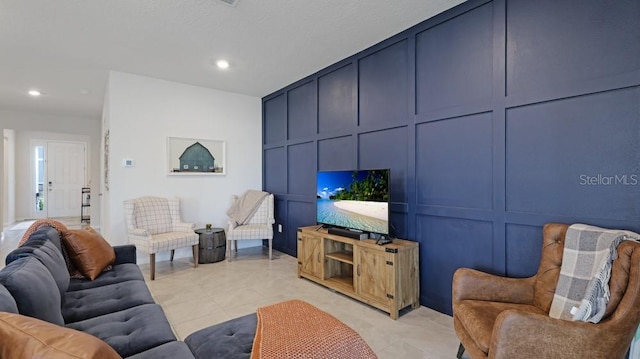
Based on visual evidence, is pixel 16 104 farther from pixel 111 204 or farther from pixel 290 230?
pixel 290 230

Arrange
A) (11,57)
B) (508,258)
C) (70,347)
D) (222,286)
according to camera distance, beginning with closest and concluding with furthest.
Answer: (70,347) < (508,258) < (222,286) < (11,57)

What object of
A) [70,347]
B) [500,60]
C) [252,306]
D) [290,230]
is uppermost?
[500,60]

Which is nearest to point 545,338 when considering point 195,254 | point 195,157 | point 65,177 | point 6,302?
point 6,302

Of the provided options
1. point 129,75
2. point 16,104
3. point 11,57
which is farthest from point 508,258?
point 16,104

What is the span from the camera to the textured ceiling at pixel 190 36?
2.59m

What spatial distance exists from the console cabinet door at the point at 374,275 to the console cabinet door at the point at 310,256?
601 millimetres

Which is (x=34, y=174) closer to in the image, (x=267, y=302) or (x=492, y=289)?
(x=267, y=302)

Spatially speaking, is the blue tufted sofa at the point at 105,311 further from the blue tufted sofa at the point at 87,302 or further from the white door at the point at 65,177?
the white door at the point at 65,177

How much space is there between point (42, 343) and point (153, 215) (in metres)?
3.62

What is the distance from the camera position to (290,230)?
184 inches

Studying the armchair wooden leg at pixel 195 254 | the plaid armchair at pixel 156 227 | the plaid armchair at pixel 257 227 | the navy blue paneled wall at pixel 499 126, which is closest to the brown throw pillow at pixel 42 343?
the navy blue paneled wall at pixel 499 126

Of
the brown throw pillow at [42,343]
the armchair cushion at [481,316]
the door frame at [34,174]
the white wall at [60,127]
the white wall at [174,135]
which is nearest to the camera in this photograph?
the brown throw pillow at [42,343]

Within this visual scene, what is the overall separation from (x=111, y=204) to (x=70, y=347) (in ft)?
12.8

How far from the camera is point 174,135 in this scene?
4.50 m
